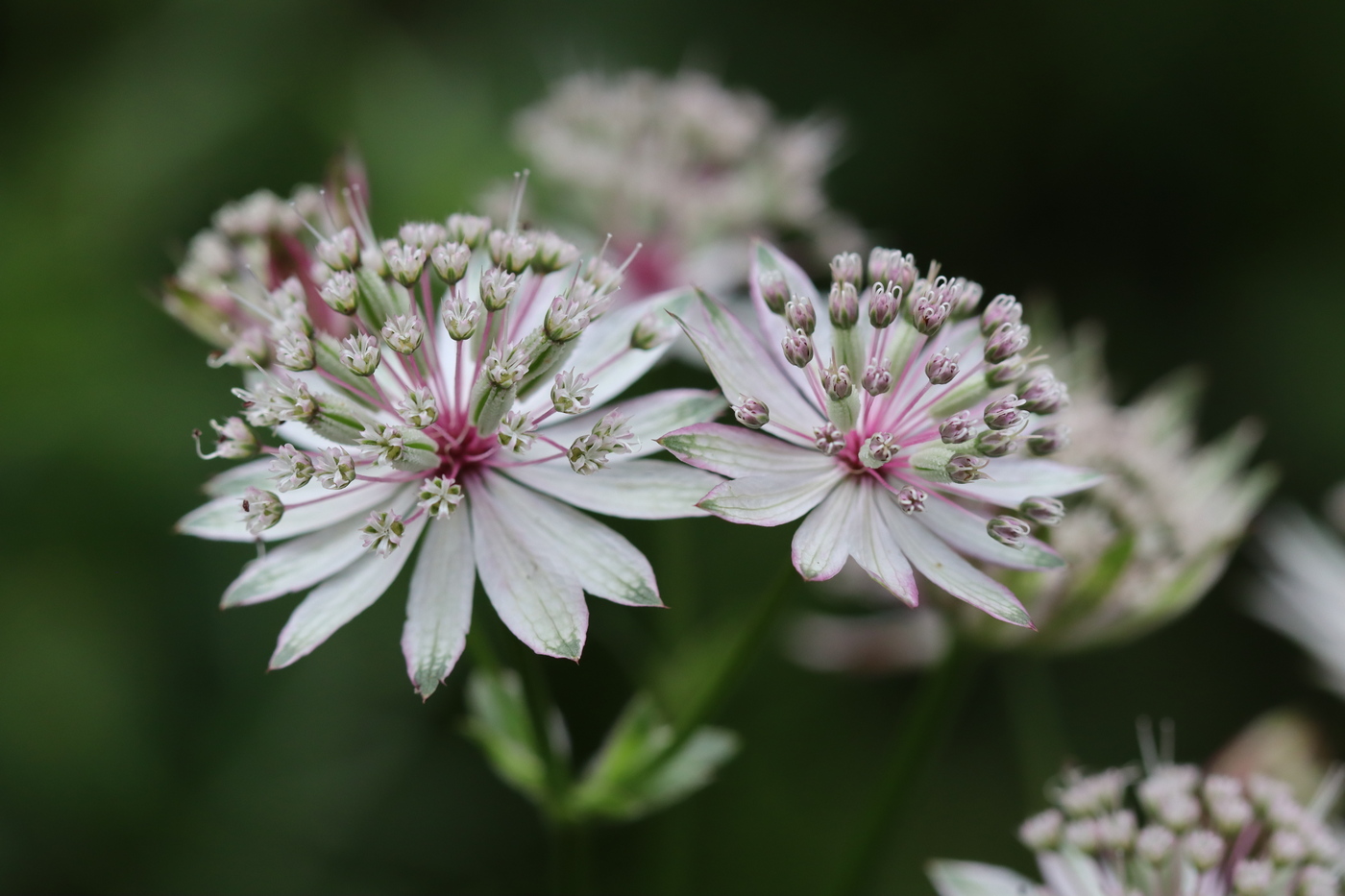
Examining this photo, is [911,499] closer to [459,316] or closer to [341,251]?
[459,316]

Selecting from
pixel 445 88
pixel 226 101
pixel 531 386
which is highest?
pixel 445 88

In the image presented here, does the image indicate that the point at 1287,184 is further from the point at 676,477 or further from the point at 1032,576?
the point at 676,477

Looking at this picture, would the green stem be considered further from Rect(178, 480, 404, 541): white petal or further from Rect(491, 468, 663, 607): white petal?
Rect(178, 480, 404, 541): white petal

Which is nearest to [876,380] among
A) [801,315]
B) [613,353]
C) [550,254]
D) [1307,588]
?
[801,315]

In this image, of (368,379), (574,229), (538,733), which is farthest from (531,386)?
(574,229)

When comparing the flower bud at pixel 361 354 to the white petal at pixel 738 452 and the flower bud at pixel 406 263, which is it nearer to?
the flower bud at pixel 406 263

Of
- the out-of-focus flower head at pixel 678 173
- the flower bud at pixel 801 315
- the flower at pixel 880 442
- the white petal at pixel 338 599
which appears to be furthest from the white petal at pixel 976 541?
the out-of-focus flower head at pixel 678 173

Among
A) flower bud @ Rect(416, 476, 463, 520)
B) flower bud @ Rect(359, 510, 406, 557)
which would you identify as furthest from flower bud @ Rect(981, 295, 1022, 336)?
flower bud @ Rect(359, 510, 406, 557)

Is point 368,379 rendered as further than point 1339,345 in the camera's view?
No
